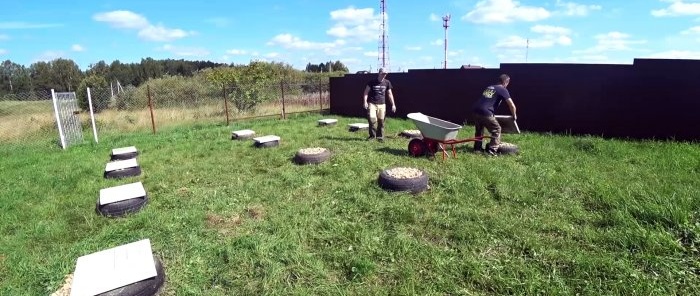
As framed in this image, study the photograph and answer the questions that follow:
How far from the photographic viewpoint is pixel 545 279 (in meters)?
2.61

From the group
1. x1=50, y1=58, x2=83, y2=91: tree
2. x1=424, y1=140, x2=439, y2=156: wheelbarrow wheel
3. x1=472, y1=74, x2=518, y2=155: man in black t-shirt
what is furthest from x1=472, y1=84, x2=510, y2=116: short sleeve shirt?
x1=50, y1=58, x2=83, y2=91: tree

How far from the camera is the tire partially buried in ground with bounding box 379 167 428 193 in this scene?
4.38 m

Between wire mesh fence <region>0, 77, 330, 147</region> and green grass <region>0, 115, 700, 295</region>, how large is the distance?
5.43 metres

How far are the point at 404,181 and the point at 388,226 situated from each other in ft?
2.97

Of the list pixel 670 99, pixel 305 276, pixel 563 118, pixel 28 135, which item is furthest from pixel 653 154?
pixel 28 135

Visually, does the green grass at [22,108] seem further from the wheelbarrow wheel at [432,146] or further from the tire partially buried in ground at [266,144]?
the wheelbarrow wheel at [432,146]

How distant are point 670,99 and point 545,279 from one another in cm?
673

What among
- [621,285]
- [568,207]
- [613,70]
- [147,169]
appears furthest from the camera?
[613,70]

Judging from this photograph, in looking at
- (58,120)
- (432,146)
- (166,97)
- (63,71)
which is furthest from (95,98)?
(63,71)

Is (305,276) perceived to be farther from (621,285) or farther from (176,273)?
(621,285)

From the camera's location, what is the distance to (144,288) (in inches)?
98.6

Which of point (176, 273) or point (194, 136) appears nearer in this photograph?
point (176, 273)

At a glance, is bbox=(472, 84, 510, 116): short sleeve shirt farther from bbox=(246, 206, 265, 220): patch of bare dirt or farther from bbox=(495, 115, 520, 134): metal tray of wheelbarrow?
bbox=(246, 206, 265, 220): patch of bare dirt

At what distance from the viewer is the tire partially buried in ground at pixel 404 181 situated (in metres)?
4.38
